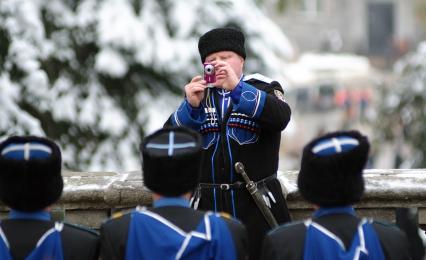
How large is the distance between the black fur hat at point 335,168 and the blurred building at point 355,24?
48196 mm

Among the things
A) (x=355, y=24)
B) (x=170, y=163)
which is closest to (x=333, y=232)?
(x=170, y=163)

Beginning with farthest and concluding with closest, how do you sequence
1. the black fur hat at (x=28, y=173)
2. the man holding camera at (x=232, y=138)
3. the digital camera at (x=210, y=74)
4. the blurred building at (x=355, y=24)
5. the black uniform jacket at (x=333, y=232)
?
the blurred building at (x=355, y=24), the man holding camera at (x=232, y=138), the digital camera at (x=210, y=74), the black fur hat at (x=28, y=173), the black uniform jacket at (x=333, y=232)

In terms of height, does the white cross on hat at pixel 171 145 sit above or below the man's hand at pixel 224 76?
below

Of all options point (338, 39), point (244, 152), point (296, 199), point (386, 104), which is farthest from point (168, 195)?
point (338, 39)

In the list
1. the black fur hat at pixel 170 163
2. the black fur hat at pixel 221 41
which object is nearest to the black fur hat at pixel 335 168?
the black fur hat at pixel 170 163

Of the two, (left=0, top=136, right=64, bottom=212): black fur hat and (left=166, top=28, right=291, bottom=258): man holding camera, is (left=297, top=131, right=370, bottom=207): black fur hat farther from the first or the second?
(left=166, top=28, right=291, bottom=258): man holding camera

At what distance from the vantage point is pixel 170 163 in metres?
4.57

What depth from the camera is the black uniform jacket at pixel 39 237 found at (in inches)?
181

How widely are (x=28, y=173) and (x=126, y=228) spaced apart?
0.41 meters

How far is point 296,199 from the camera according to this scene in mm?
6211

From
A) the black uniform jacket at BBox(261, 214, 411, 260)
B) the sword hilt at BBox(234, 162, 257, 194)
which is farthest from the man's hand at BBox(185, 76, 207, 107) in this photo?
the black uniform jacket at BBox(261, 214, 411, 260)

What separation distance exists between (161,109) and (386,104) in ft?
9.29

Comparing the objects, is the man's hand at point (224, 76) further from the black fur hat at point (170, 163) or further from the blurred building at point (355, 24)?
the blurred building at point (355, 24)

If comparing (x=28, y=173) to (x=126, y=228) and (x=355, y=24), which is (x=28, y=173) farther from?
(x=355, y=24)
